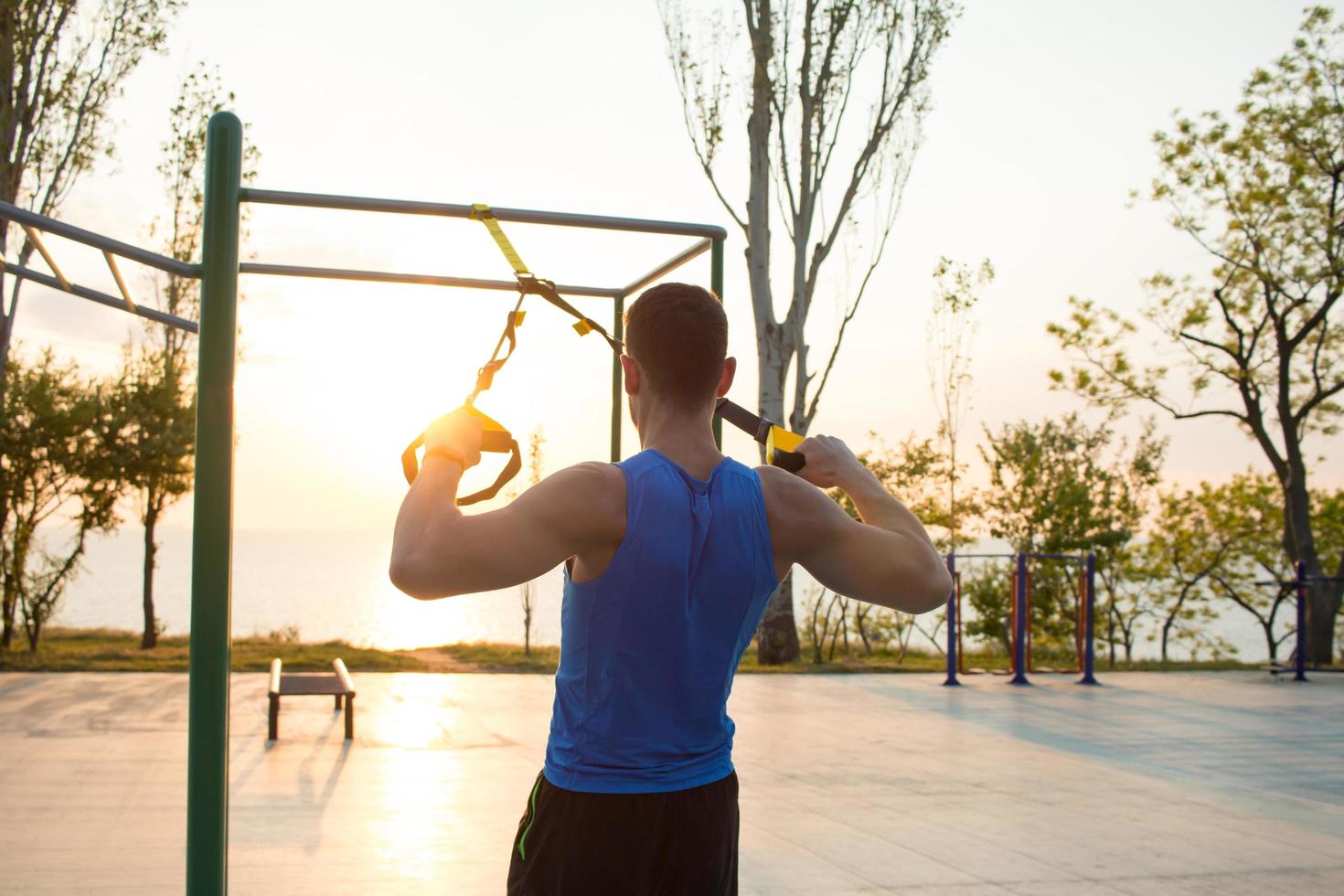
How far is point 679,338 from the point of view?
74.5 inches

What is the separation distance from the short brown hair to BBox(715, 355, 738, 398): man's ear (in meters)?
0.04

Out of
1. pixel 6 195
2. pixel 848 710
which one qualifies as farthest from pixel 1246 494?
pixel 6 195

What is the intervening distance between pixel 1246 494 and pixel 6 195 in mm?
19105

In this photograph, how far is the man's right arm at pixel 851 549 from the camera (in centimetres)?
192

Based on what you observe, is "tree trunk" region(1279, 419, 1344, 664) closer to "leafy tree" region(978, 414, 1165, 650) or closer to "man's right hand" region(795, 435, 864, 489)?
"leafy tree" region(978, 414, 1165, 650)

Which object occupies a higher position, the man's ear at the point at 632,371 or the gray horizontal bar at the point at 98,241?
the gray horizontal bar at the point at 98,241

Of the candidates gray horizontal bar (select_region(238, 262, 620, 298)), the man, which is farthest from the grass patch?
the man

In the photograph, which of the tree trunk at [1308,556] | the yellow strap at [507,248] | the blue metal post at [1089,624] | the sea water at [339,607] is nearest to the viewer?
the yellow strap at [507,248]

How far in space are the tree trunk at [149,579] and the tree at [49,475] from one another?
1.43 feet

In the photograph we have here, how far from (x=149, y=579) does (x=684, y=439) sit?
13141 millimetres

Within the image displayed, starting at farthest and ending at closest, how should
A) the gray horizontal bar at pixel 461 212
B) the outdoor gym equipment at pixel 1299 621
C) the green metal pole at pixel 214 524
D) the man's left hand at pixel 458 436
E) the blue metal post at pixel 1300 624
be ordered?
the blue metal post at pixel 1300 624 < the outdoor gym equipment at pixel 1299 621 < the gray horizontal bar at pixel 461 212 < the green metal pole at pixel 214 524 < the man's left hand at pixel 458 436

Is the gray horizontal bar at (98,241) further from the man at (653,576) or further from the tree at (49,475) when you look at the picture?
the tree at (49,475)

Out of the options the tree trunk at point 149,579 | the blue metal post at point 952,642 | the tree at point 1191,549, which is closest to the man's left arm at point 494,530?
the blue metal post at point 952,642

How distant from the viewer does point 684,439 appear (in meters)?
1.92
